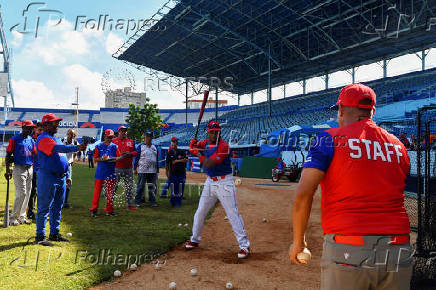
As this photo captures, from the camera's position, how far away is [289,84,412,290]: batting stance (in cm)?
179

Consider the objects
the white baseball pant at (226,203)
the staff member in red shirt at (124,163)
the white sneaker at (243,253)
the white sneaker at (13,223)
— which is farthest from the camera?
the staff member in red shirt at (124,163)

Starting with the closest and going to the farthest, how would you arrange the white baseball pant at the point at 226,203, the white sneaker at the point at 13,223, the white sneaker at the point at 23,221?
the white baseball pant at the point at 226,203
the white sneaker at the point at 13,223
the white sneaker at the point at 23,221

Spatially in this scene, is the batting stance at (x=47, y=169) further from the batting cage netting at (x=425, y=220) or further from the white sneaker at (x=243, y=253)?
the batting cage netting at (x=425, y=220)

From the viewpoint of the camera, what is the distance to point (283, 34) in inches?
1192

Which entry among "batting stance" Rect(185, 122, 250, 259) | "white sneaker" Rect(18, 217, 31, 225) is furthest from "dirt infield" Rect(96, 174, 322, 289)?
"white sneaker" Rect(18, 217, 31, 225)

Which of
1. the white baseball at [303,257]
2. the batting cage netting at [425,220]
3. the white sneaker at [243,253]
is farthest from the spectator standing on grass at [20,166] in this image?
the batting cage netting at [425,220]

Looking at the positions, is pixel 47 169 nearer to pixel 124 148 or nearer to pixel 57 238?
pixel 57 238

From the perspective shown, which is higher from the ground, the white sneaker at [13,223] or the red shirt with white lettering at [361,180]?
the red shirt with white lettering at [361,180]

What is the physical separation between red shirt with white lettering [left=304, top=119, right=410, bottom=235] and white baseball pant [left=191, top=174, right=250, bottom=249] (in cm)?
333

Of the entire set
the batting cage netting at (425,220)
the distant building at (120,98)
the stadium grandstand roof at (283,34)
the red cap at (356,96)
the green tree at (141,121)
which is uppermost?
the distant building at (120,98)

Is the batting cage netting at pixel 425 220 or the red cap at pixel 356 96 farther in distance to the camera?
the batting cage netting at pixel 425 220

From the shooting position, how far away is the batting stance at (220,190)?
5.18 m

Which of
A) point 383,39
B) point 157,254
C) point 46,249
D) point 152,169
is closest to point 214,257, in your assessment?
point 157,254

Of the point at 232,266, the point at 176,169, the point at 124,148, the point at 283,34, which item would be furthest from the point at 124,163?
the point at 283,34
